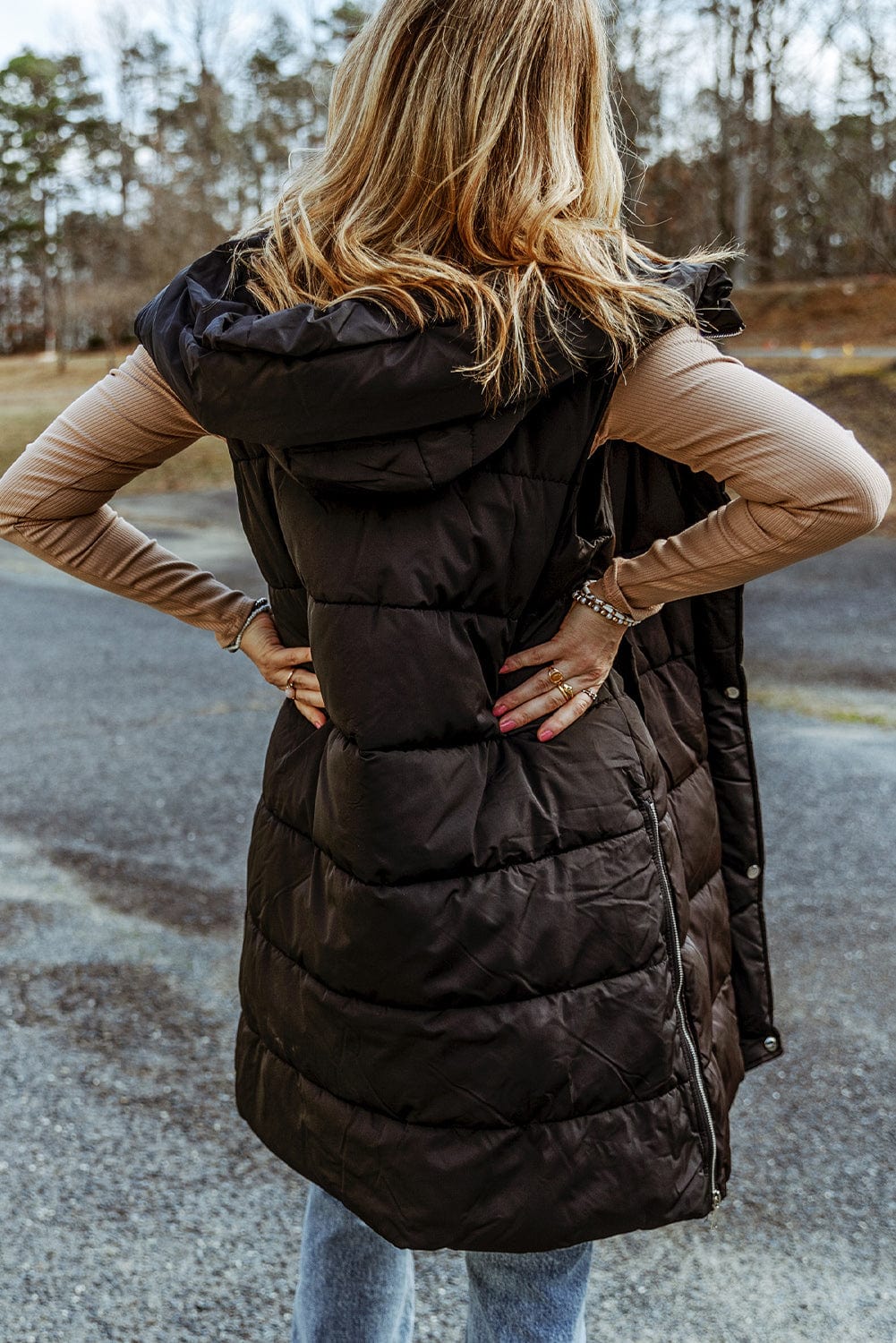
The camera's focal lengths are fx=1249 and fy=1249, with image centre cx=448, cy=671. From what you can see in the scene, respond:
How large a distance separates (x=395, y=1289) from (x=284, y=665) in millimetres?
854

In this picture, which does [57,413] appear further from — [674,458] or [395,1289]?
A: [674,458]

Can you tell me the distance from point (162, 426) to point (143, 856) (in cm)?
295


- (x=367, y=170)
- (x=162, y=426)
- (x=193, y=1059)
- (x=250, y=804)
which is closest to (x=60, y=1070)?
(x=193, y=1059)

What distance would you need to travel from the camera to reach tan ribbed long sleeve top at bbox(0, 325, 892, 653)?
1333 mm

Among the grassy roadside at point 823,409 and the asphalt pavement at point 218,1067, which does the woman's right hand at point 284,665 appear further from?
the grassy roadside at point 823,409

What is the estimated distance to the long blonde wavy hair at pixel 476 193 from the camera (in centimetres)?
127

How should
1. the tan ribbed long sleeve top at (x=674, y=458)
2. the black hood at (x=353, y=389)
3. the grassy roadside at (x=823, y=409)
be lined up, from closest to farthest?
the black hood at (x=353, y=389) → the tan ribbed long sleeve top at (x=674, y=458) → the grassy roadside at (x=823, y=409)

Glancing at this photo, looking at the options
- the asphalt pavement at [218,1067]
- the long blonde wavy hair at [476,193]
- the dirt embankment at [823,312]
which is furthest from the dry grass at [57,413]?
the dirt embankment at [823,312]

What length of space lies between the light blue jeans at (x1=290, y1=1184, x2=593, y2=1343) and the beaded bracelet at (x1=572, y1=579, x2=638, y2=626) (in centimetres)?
73

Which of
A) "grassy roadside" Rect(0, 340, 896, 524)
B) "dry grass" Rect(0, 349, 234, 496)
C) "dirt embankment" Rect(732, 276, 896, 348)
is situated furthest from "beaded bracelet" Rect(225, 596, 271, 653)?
"dirt embankment" Rect(732, 276, 896, 348)

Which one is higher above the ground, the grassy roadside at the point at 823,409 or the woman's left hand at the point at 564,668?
the woman's left hand at the point at 564,668

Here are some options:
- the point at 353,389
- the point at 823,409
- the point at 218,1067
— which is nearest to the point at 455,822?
the point at 353,389

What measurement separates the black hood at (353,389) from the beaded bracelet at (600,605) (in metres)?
0.27

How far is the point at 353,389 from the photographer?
4.03ft
